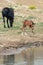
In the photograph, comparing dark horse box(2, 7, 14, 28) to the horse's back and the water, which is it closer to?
the horse's back

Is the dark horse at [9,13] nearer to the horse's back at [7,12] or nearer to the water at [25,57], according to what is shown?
the horse's back at [7,12]

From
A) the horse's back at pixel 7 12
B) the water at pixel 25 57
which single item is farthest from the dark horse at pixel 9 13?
the water at pixel 25 57

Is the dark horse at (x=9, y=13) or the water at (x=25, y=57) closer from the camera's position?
the water at (x=25, y=57)

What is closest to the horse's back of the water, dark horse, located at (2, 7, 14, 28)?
dark horse, located at (2, 7, 14, 28)

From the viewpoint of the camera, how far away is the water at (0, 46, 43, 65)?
1426 cm

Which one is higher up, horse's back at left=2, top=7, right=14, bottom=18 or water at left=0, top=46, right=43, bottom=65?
horse's back at left=2, top=7, right=14, bottom=18

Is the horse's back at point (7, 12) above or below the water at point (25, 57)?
above

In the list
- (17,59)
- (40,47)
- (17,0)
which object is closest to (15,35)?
(40,47)

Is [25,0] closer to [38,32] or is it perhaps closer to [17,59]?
[38,32]

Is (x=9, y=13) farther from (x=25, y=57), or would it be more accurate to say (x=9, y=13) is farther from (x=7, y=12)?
(x=25, y=57)

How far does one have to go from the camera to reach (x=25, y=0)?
166 feet

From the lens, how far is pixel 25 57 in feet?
50.3

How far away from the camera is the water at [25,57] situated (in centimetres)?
1426

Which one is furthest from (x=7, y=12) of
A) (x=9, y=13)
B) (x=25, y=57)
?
(x=25, y=57)
